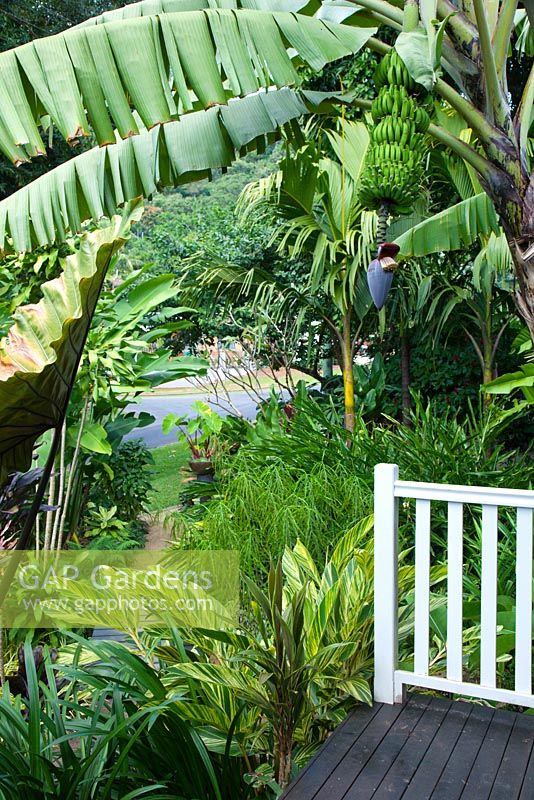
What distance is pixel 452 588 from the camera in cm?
246

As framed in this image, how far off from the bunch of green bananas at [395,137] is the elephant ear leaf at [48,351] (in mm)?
903

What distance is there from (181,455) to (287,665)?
995 centimetres

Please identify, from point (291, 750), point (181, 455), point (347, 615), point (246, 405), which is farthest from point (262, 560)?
point (246, 405)

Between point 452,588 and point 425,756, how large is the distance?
1.70 ft

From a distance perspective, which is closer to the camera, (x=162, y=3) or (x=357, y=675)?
(x=357, y=675)

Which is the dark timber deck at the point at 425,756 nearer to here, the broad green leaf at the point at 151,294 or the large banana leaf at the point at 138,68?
the large banana leaf at the point at 138,68

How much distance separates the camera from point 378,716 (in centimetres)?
251

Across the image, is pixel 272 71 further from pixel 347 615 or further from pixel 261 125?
pixel 347 615

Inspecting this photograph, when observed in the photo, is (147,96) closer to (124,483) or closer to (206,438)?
(124,483)

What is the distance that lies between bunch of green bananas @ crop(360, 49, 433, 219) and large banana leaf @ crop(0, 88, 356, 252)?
953mm

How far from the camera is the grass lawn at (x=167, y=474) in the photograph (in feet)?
30.7

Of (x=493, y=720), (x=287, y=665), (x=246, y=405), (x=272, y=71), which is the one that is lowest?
(x=246, y=405)

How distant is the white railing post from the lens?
2.56 m

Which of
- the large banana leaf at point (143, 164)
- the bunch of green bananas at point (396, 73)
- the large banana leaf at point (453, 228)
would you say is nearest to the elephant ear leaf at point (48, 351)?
the large banana leaf at point (143, 164)
